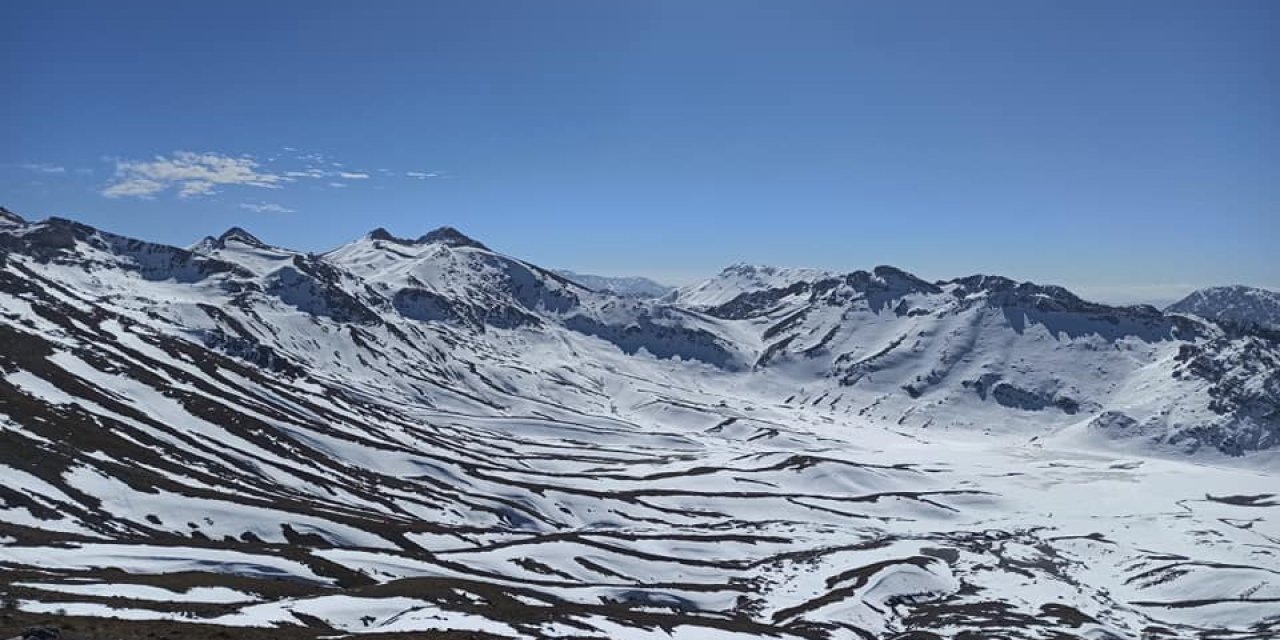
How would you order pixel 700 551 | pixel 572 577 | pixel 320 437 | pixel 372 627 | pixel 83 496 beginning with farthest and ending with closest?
pixel 320 437 < pixel 700 551 < pixel 572 577 < pixel 83 496 < pixel 372 627

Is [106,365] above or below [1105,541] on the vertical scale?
above

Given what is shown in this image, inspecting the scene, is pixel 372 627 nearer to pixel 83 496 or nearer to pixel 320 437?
pixel 83 496

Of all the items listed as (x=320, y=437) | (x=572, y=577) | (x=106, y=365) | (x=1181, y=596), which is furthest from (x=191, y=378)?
(x=1181, y=596)

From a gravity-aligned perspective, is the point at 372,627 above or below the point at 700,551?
above

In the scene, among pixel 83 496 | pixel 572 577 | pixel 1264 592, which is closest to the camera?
pixel 83 496

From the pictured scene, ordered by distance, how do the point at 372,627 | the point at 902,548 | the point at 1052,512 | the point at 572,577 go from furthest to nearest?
the point at 1052,512 < the point at 902,548 < the point at 572,577 < the point at 372,627

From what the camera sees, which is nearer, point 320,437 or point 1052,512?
point 320,437

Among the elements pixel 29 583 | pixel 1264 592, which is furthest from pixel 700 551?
pixel 29 583

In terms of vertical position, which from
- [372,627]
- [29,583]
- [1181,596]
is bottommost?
[1181,596]

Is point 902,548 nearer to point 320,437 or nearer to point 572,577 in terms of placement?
point 572,577
